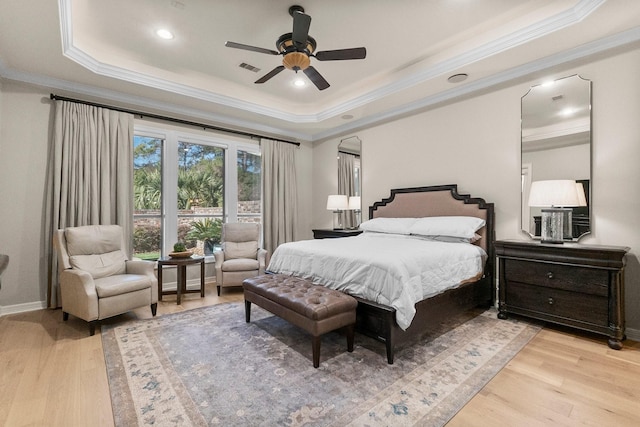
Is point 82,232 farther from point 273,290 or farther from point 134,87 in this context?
point 273,290

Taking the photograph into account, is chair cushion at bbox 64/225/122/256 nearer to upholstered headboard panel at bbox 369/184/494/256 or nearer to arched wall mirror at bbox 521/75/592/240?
upholstered headboard panel at bbox 369/184/494/256

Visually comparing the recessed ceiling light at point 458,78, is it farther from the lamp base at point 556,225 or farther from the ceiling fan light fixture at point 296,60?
the ceiling fan light fixture at point 296,60

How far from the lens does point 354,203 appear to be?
17.3 ft

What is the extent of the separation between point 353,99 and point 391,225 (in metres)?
2.01

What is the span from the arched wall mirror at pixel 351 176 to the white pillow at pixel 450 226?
5.28 ft

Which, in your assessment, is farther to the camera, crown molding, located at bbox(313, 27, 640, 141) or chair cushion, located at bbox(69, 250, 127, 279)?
chair cushion, located at bbox(69, 250, 127, 279)

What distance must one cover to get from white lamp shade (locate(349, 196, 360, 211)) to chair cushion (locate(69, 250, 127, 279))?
341 cm

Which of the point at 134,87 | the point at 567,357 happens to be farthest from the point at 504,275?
the point at 134,87

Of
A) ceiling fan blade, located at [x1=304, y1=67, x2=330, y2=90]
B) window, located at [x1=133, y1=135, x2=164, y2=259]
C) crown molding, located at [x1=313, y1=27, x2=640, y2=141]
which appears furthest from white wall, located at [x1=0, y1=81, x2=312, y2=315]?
crown molding, located at [x1=313, y1=27, x2=640, y2=141]

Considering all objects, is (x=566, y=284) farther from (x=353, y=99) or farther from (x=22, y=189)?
(x=22, y=189)

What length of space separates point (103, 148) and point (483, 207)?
4800 mm

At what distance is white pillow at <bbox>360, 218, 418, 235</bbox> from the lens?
3.90 m

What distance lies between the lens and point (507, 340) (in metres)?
2.64

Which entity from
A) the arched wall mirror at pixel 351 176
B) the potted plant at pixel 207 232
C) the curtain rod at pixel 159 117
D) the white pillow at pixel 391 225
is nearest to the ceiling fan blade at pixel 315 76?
the white pillow at pixel 391 225
